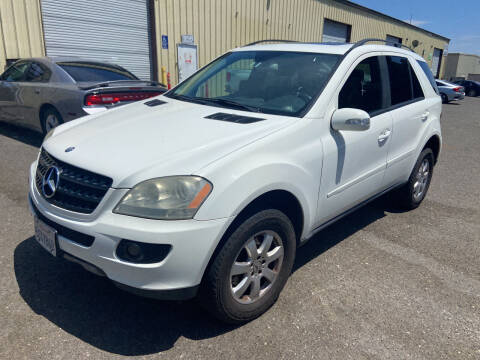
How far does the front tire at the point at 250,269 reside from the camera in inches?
87.1

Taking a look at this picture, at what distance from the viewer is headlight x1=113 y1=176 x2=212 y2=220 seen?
2041 mm

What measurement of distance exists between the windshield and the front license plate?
152cm

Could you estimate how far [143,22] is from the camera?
12.7 m

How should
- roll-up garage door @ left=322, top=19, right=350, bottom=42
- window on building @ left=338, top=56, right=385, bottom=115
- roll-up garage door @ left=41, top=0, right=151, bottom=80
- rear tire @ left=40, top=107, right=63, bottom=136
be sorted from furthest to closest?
roll-up garage door @ left=322, top=19, right=350, bottom=42 < roll-up garage door @ left=41, top=0, right=151, bottom=80 < rear tire @ left=40, top=107, right=63, bottom=136 < window on building @ left=338, top=56, right=385, bottom=115

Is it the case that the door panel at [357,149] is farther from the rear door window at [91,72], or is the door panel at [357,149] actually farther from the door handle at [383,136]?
the rear door window at [91,72]

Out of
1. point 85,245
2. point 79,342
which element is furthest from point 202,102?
point 79,342

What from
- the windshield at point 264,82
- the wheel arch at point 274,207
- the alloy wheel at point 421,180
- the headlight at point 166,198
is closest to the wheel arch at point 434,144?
the alloy wheel at point 421,180

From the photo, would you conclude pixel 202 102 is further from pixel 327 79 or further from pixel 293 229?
pixel 293 229

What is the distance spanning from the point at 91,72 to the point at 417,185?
5.07 meters

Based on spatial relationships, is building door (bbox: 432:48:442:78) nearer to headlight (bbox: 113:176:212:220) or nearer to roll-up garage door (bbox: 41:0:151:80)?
roll-up garage door (bbox: 41:0:151:80)

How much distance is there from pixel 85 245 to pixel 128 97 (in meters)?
4.01

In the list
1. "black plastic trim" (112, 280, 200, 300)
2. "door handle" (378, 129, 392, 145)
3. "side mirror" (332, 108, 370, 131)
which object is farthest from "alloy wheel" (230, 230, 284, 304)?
"door handle" (378, 129, 392, 145)

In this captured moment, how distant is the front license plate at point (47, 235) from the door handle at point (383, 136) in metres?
2.58

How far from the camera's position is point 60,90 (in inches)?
232
